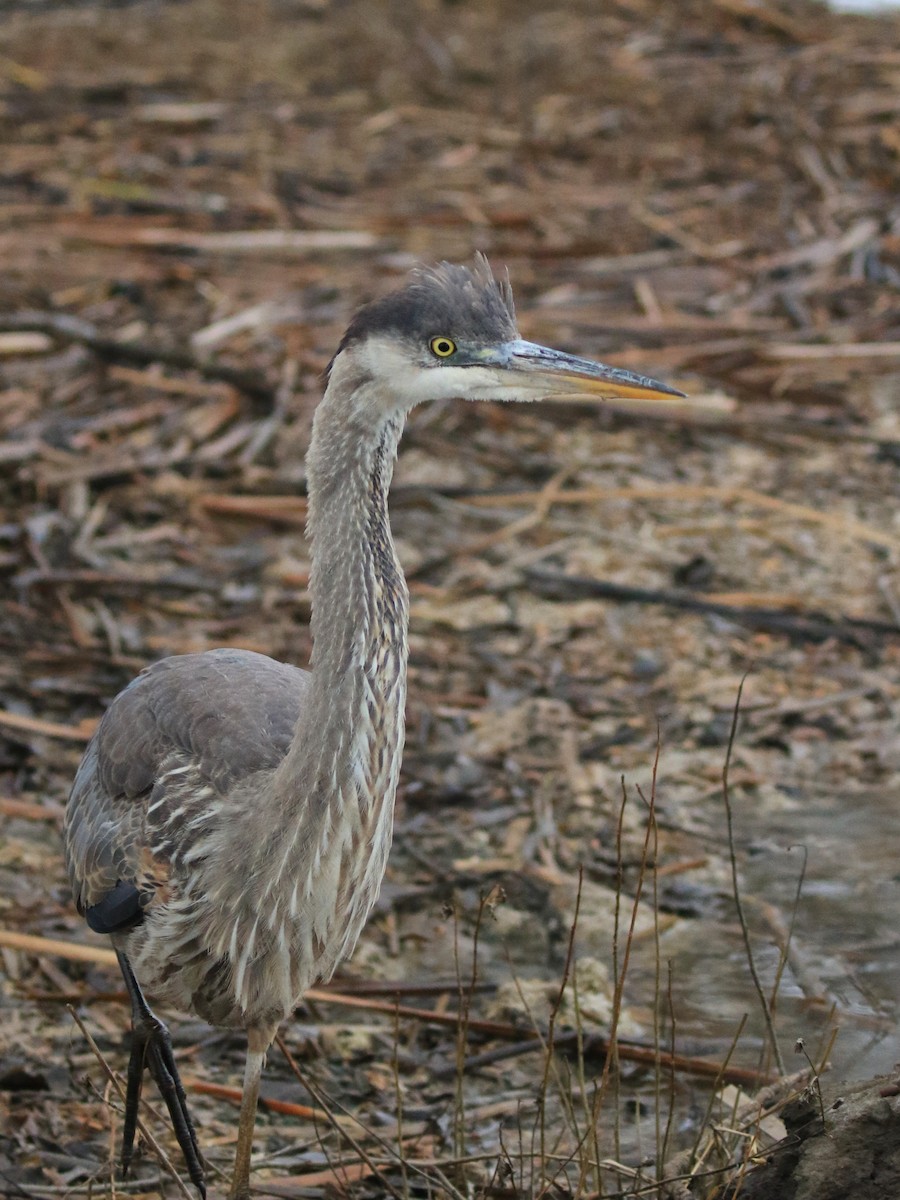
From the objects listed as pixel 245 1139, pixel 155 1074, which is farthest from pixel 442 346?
pixel 155 1074

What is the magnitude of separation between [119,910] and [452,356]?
1481 mm

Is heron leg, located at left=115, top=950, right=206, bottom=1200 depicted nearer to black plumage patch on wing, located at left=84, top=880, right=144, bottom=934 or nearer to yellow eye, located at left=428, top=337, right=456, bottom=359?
black plumage patch on wing, located at left=84, top=880, right=144, bottom=934

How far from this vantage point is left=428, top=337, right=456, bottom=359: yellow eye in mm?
3477

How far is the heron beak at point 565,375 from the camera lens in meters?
3.54

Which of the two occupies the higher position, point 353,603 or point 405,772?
point 353,603

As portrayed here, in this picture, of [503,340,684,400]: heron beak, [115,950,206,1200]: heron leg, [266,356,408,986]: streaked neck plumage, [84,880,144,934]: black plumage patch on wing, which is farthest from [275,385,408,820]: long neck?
[115,950,206,1200]: heron leg

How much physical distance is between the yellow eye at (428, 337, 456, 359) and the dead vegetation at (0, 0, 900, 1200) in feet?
3.45

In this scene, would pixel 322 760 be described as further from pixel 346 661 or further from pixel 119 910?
pixel 119 910

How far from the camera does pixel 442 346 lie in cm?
349

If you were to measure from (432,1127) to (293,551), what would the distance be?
10.1 ft

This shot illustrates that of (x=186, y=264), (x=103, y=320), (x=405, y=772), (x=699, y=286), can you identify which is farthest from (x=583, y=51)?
(x=405, y=772)

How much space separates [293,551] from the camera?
677 centimetres

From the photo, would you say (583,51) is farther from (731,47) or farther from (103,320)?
(103,320)

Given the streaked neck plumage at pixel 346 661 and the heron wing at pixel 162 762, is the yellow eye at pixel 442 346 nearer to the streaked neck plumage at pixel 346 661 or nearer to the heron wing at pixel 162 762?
the streaked neck plumage at pixel 346 661
